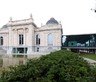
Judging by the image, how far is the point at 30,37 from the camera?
53.0 meters

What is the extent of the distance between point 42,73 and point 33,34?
49.8 m

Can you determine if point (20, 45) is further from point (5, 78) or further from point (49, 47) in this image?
point (5, 78)

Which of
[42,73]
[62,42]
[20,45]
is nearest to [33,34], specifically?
[20,45]

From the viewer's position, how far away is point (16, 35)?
55844 mm

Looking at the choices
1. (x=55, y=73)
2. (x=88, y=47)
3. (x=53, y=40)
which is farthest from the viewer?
(x=53, y=40)

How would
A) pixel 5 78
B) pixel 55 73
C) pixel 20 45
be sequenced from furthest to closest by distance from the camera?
1. pixel 20 45
2. pixel 55 73
3. pixel 5 78

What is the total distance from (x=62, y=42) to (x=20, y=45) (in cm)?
1366

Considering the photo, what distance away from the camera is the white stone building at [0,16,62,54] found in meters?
50.7

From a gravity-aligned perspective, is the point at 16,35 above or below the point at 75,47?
above

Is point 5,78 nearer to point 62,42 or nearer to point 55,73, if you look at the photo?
point 55,73

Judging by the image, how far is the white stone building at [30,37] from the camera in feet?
166

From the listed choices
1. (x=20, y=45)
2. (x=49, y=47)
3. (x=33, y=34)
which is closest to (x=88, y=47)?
(x=49, y=47)

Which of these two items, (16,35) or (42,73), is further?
(16,35)

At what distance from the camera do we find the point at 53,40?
50.7m
